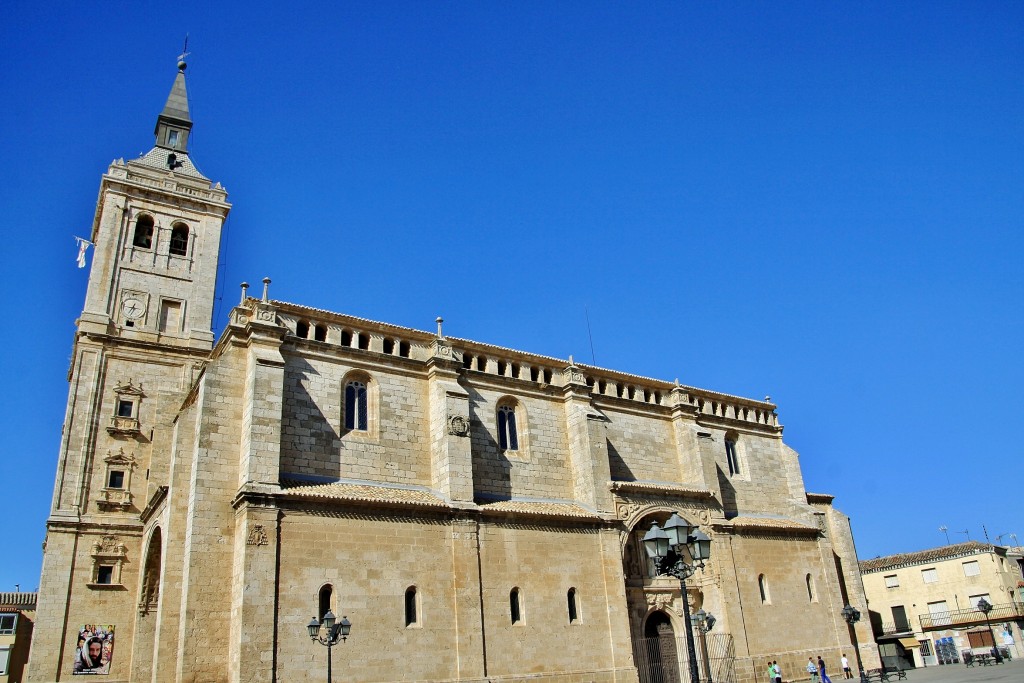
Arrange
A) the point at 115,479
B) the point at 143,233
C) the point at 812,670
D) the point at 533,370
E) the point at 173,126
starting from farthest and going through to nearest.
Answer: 1. the point at 173,126
2. the point at 143,233
3. the point at 812,670
4. the point at 533,370
5. the point at 115,479

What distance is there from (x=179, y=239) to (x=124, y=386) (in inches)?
278

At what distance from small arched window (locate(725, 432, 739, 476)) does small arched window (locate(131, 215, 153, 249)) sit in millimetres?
25268

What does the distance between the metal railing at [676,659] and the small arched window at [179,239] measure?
23.0 m

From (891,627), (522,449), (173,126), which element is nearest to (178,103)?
(173,126)

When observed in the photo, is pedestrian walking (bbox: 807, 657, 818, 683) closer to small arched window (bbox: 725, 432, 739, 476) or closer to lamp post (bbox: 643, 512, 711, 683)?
small arched window (bbox: 725, 432, 739, 476)

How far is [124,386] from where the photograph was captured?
2794cm

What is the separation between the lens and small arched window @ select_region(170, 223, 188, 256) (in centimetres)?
3155

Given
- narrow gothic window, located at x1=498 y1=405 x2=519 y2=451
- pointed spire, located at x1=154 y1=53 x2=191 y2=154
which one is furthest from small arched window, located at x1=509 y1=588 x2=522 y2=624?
pointed spire, located at x1=154 y1=53 x2=191 y2=154

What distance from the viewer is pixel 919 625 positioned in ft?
152

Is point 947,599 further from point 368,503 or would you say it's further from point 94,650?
point 94,650

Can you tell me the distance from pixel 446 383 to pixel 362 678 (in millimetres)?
9050

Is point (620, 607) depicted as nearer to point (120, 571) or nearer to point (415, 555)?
point (415, 555)

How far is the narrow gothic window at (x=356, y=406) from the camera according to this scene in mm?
23453

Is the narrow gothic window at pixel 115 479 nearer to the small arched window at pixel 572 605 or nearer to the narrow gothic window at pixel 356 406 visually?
the narrow gothic window at pixel 356 406
